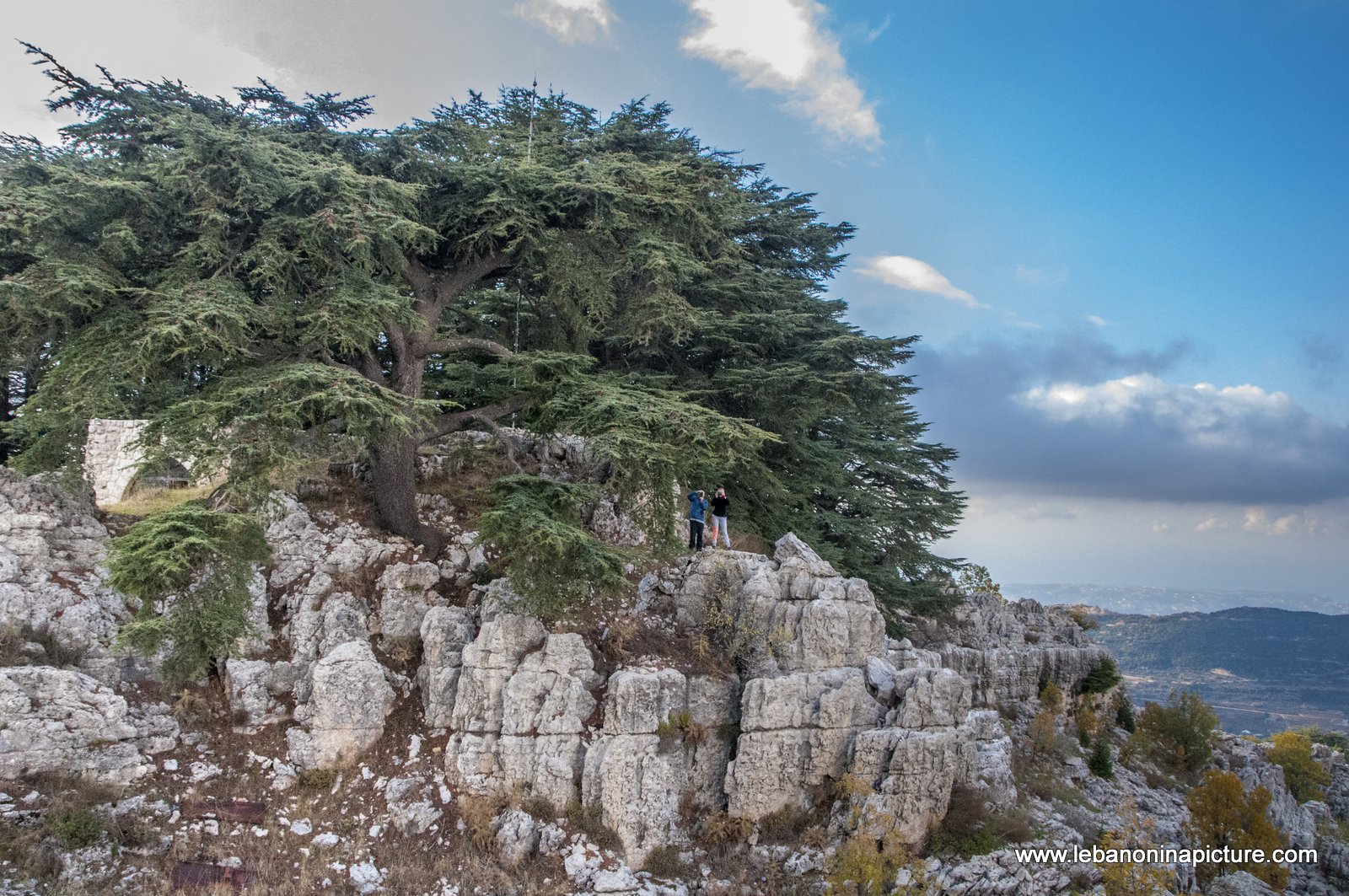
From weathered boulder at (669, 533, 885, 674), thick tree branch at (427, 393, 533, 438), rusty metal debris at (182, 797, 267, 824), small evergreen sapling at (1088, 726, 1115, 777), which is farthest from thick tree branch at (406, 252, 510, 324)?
small evergreen sapling at (1088, 726, 1115, 777)

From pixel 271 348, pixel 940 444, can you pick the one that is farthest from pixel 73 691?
pixel 940 444

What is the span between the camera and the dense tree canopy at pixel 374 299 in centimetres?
1162

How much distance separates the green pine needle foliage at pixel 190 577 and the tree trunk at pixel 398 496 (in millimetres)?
3178

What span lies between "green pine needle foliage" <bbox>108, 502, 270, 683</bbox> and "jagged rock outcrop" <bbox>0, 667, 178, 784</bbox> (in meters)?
0.85

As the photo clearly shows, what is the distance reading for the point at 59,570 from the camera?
12.6 m

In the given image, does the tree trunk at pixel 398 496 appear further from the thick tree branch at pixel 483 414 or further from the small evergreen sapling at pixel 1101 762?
the small evergreen sapling at pixel 1101 762

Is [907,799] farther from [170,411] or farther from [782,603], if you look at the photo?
[170,411]

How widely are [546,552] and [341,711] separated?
4.22 metres

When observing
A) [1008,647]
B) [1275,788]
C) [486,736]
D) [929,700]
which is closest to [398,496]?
[486,736]

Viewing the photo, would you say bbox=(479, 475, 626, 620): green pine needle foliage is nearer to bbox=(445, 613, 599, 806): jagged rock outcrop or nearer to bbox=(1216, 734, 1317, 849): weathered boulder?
bbox=(445, 613, 599, 806): jagged rock outcrop

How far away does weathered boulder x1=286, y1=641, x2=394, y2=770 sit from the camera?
38.3 feet

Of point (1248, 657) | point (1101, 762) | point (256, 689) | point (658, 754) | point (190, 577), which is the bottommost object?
point (1248, 657)

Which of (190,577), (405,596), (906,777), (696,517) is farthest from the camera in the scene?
(696,517)

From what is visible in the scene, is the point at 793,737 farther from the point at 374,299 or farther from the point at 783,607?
the point at 374,299
